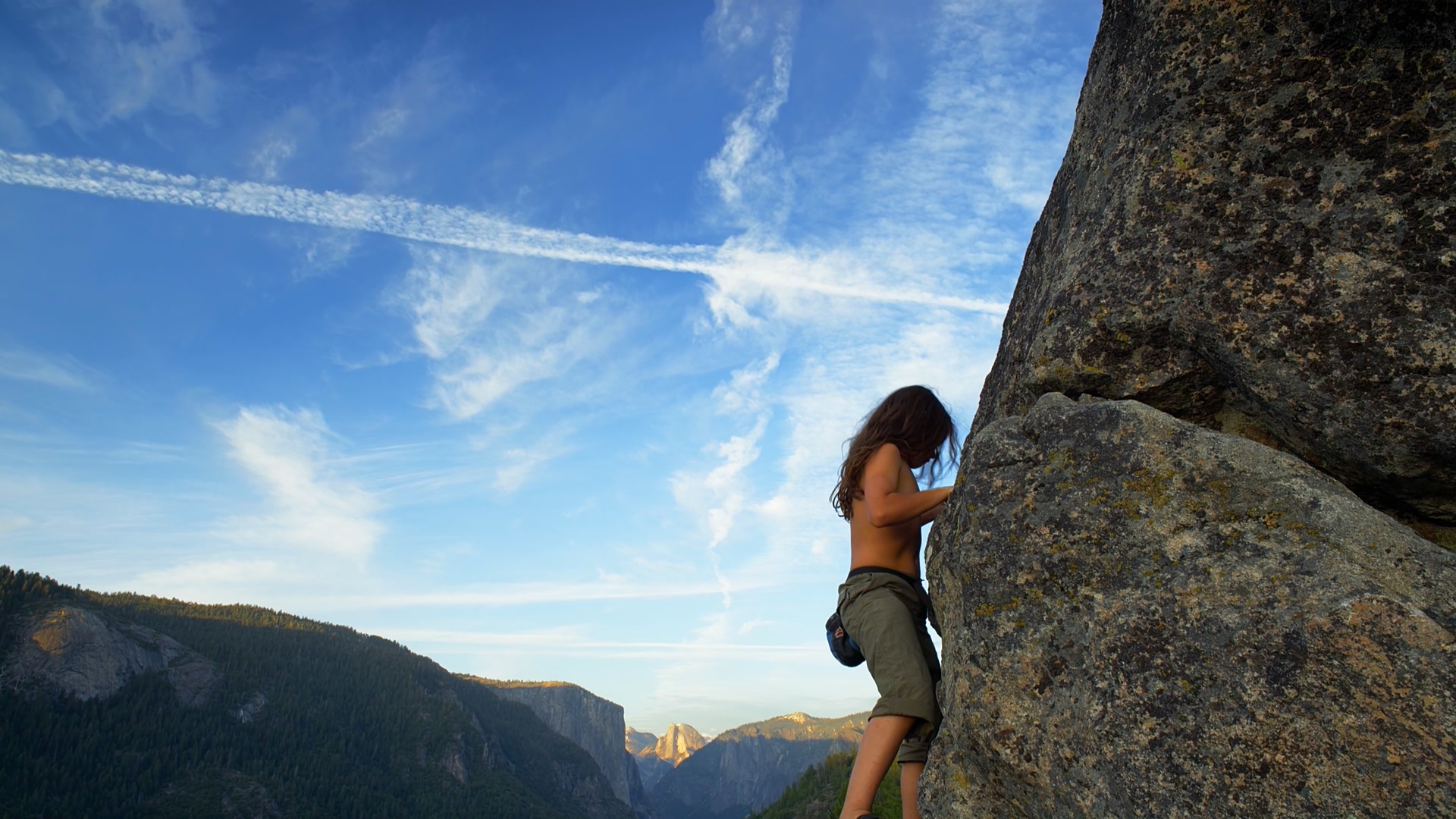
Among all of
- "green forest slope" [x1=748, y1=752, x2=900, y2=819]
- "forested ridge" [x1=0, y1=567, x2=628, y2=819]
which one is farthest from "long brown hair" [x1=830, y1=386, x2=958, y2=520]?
"forested ridge" [x1=0, y1=567, x2=628, y2=819]

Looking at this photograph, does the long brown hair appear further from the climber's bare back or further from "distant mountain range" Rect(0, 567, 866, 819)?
"distant mountain range" Rect(0, 567, 866, 819)

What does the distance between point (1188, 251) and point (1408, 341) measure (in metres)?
1.09

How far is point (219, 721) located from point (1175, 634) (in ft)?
481

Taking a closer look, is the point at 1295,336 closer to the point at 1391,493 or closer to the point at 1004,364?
the point at 1391,493

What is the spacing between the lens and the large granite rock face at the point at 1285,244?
3.83 meters

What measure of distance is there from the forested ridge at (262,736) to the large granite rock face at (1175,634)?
5041 inches

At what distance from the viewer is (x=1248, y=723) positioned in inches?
125

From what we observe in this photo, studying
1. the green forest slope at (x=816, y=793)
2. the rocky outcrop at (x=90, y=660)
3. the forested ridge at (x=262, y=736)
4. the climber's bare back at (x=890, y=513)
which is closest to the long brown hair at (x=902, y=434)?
the climber's bare back at (x=890, y=513)

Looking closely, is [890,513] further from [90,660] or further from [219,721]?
[90,660]

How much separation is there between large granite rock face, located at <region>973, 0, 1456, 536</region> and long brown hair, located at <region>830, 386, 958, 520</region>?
739 mm

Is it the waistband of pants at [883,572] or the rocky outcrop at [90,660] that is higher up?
the rocky outcrop at [90,660]

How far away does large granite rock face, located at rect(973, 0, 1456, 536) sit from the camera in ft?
12.6

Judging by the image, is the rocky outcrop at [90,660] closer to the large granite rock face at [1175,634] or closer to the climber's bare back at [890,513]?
the climber's bare back at [890,513]

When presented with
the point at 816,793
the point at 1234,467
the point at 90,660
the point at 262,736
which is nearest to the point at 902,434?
the point at 1234,467
